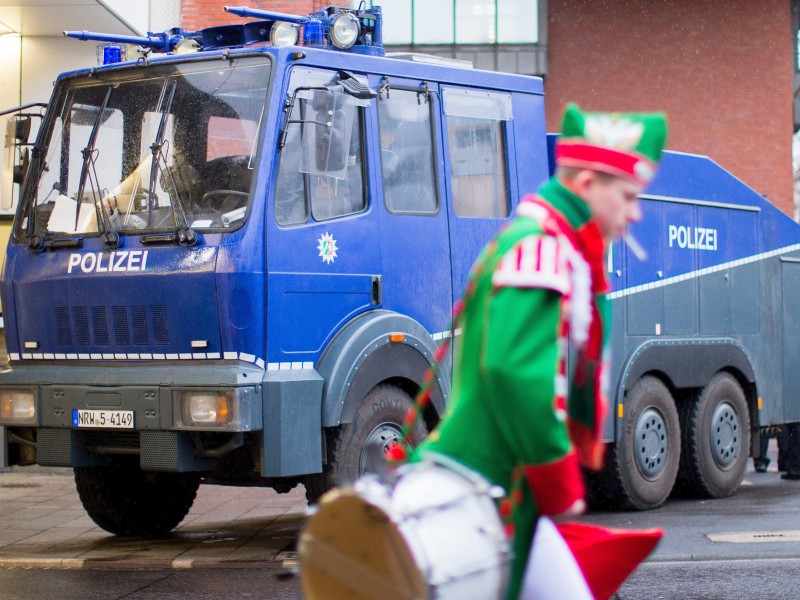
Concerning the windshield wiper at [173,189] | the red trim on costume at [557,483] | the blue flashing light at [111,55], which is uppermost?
the blue flashing light at [111,55]

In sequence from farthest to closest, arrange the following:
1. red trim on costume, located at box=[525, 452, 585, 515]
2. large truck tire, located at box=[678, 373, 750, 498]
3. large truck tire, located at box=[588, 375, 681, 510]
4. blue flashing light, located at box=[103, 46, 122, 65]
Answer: large truck tire, located at box=[678, 373, 750, 498], large truck tire, located at box=[588, 375, 681, 510], blue flashing light, located at box=[103, 46, 122, 65], red trim on costume, located at box=[525, 452, 585, 515]

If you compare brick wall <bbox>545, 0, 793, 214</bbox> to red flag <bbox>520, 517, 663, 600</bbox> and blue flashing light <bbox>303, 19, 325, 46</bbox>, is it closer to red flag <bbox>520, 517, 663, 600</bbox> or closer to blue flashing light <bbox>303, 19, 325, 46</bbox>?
blue flashing light <bbox>303, 19, 325, 46</bbox>

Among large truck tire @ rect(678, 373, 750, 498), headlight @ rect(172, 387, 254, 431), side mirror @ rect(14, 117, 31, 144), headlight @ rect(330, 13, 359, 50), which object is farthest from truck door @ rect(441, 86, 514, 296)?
large truck tire @ rect(678, 373, 750, 498)

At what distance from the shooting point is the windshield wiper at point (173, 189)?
823 centimetres

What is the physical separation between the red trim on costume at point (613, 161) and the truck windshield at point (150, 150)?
16.6ft

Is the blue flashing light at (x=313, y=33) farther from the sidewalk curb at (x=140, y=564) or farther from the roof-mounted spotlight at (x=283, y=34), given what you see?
the sidewalk curb at (x=140, y=564)

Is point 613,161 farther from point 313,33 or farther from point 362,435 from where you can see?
point 313,33

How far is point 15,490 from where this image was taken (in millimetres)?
13219

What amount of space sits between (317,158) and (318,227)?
0.41 m

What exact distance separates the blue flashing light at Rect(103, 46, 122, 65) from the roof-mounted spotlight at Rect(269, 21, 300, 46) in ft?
3.71

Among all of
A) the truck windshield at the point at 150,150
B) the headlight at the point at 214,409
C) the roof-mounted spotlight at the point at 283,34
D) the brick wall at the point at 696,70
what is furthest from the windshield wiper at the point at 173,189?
the brick wall at the point at 696,70

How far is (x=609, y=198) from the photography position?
3.21 metres

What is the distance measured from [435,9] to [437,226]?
20874 mm

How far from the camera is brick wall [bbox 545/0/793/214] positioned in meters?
29.9
